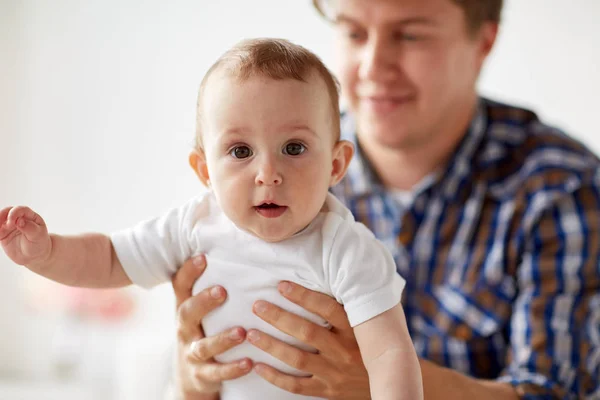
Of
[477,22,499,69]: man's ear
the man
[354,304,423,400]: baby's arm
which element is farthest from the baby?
[477,22,499,69]: man's ear

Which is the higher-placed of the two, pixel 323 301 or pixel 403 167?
pixel 403 167

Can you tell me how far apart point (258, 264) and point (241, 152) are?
0.18 meters

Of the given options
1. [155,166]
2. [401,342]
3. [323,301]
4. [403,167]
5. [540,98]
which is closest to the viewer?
[401,342]

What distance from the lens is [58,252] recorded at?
41.0 inches

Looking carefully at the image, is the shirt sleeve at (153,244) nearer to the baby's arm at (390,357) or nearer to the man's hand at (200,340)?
the man's hand at (200,340)

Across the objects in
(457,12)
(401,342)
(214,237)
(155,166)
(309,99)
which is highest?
(155,166)

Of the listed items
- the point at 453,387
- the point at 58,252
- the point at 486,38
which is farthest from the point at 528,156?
the point at 58,252

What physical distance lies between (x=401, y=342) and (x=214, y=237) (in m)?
0.33

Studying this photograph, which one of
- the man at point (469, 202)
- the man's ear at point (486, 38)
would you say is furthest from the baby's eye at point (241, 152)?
the man's ear at point (486, 38)

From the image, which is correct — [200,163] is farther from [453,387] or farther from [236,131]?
[453,387]

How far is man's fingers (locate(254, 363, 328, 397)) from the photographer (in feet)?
3.60

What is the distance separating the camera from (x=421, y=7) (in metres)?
Answer: 1.59

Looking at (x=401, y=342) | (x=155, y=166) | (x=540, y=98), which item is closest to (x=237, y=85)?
(x=401, y=342)

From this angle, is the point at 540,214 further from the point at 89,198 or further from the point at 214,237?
the point at 89,198
